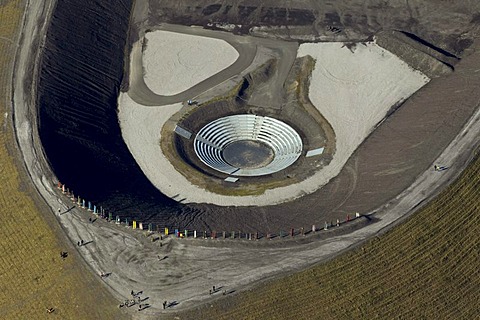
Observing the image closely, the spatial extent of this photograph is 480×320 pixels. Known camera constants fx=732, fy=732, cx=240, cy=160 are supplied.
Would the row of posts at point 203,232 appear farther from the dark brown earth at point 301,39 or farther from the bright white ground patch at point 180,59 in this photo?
the bright white ground patch at point 180,59

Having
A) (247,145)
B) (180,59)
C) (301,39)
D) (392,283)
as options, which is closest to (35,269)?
(392,283)

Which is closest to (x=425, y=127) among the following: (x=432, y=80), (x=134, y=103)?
(x=432, y=80)

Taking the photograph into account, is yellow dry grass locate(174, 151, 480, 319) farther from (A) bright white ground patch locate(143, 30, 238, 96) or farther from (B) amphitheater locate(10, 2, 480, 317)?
(A) bright white ground patch locate(143, 30, 238, 96)

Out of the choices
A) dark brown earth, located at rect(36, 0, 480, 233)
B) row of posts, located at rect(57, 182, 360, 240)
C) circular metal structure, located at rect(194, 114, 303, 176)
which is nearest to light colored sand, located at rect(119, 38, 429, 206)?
dark brown earth, located at rect(36, 0, 480, 233)

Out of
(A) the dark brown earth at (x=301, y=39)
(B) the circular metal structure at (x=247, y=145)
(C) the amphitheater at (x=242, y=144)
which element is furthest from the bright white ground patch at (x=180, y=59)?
(B) the circular metal structure at (x=247, y=145)

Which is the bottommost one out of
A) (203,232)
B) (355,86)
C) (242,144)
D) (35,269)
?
(35,269)

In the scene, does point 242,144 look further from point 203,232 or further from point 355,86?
point 203,232
